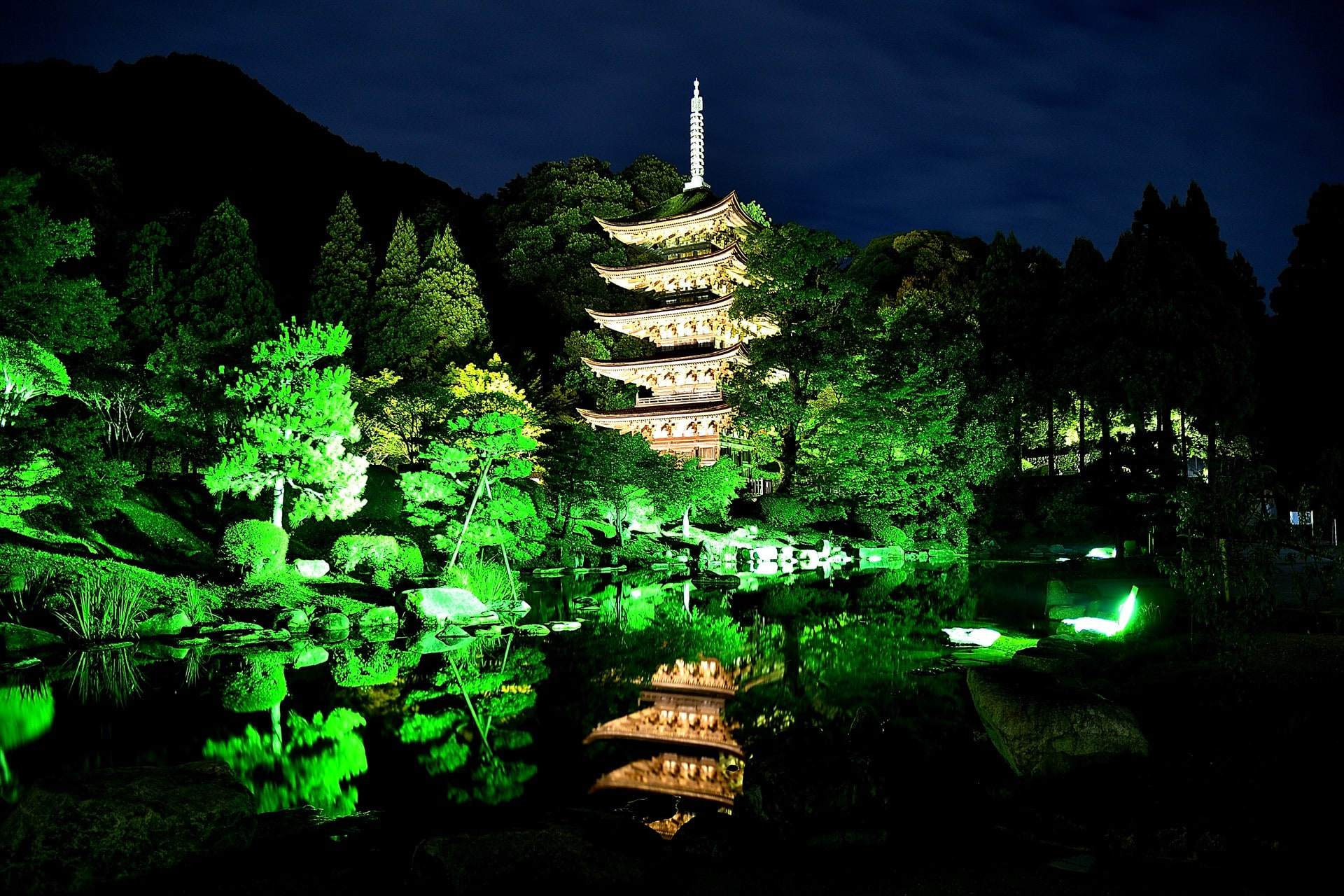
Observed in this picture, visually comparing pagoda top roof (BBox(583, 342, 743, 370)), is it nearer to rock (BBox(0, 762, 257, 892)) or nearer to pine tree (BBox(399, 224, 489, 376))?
pine tree (BBox(399, 224, 489, 376))

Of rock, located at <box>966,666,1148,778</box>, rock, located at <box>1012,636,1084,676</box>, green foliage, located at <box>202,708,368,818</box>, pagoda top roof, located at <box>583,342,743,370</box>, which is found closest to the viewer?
rock, located at <box>966,666,1148,778</box>

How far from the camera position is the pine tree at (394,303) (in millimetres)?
33656

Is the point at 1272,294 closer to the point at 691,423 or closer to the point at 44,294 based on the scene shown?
the point at 691,423

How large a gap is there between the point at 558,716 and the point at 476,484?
362 inches

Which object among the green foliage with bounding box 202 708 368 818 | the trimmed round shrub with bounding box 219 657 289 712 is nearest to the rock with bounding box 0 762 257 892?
the green foliage with bounding box 202 708 368 818

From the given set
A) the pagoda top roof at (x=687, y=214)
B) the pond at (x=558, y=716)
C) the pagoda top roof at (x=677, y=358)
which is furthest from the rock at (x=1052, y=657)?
the pagoda top roof at (x=687, y=214)

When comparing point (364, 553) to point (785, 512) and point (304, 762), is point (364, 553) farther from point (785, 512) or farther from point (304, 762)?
point (785, 512)

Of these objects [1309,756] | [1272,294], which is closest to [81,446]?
[1309,756]

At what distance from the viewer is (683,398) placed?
31.8m

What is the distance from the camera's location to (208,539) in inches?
712

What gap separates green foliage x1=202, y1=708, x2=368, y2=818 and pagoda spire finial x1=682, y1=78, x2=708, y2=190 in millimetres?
30771

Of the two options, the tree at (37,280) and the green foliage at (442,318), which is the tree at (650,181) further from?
the tree at (37,280)

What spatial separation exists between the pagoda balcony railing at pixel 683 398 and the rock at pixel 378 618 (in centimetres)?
1784

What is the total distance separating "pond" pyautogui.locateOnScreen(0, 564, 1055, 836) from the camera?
641 cm
